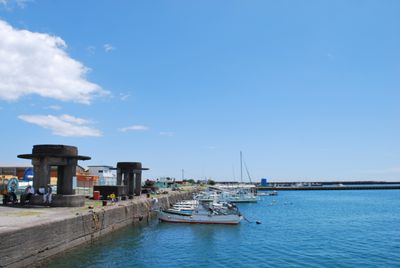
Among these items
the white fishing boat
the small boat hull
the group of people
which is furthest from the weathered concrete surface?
the small boat hull

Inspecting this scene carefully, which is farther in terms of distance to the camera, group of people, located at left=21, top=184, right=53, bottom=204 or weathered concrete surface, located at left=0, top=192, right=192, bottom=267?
group of people, located at left=21, top=184, right=53, bottom=204

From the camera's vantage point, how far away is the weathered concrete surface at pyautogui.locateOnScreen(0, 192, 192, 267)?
1700cm

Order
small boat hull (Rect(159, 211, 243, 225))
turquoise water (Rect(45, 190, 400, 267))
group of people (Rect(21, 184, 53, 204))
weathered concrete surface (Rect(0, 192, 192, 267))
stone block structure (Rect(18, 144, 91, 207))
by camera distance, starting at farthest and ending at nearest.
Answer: small boat hull (Rect(159, 211, 243, 225))
stone block structure (Rect(18, 144, 91, 207))
group of people (Rect(21, 184, 53, 204))
turquoise water (Rect(45, 190, 400, 267))
weathered concrete surface (Rect(0, 192, 192, 267))

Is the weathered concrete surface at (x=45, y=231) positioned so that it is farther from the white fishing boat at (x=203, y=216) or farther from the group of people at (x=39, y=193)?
the white fishing boat at (x=203, y=216)

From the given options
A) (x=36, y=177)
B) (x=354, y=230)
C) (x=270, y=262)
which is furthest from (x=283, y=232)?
(x=36, y=177)

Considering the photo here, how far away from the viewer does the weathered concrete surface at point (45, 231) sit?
1700 cm

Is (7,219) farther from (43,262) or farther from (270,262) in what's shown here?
(270,262)

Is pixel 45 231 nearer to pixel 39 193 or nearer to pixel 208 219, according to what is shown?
pixel 39 193

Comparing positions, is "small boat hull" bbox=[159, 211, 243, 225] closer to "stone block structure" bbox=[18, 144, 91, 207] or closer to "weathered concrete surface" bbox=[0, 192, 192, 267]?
"weathered concrete surface" bbox=[0, 192, 192, 267]

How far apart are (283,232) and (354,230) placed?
25.0 ft

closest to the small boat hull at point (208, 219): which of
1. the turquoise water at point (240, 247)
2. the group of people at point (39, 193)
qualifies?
the turquoise water at point (240, 247)

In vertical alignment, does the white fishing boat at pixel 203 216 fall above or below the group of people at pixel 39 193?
below

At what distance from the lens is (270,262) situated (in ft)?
79.6

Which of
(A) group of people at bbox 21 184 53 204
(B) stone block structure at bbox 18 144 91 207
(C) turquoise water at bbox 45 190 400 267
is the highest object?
(B) stone block structure at bbox 18 144 91 207
